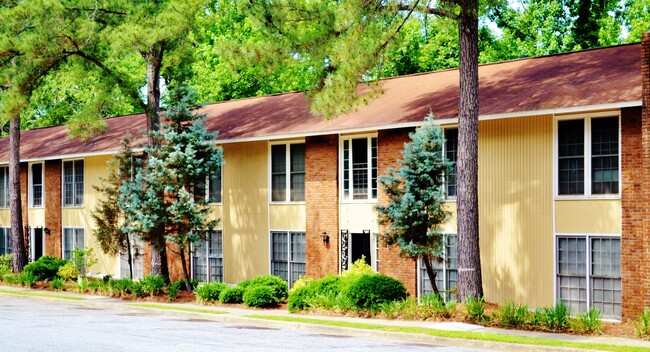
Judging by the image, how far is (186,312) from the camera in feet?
84.3

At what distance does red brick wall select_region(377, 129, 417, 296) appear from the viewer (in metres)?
27.0

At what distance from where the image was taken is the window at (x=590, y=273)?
2258 cm

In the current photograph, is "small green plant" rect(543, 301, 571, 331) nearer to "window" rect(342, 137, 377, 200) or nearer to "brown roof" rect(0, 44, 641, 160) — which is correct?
"brown roof" rect(0, 44, 641, 160)

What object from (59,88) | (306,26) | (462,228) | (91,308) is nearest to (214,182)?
(91,308)

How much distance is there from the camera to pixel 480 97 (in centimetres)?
2620

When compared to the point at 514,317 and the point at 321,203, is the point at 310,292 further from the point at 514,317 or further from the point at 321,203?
the point at 514,317

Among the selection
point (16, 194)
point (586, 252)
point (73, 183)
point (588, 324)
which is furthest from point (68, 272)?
point (588, 324)

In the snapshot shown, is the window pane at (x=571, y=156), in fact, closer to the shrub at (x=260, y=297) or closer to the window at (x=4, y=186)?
the shrub at (x=260, y=297)

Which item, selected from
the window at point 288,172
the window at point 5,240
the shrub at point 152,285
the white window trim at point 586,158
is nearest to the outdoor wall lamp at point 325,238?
the window at point 288,172

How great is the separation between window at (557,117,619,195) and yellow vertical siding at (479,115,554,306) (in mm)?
377

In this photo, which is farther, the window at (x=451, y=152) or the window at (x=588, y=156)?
the window at (x=451, y=152)

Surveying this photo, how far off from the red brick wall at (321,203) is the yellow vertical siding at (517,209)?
224 inches

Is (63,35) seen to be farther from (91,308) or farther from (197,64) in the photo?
(197,64)

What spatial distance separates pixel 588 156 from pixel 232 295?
1150 cm
